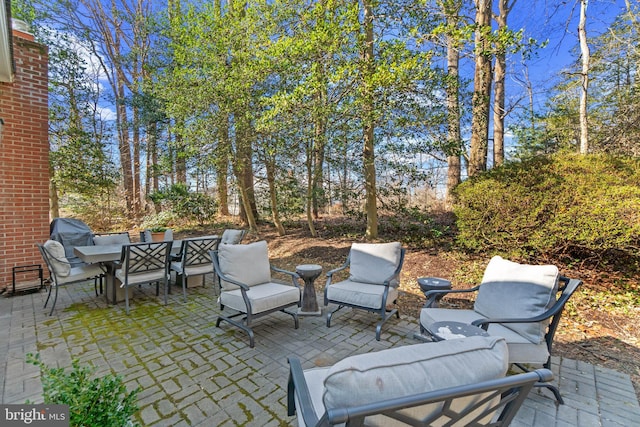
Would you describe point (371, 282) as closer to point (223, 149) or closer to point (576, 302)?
point (576, 302)

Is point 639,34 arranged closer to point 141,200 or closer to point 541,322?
point 541,322

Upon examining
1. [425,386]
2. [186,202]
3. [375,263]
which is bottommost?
[375,263]

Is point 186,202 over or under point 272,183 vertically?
under

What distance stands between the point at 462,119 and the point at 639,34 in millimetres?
5714

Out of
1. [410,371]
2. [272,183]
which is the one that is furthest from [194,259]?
[410,371]

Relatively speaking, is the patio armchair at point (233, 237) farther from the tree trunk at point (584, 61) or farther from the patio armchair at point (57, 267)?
the tree trunk at point (584, 61)

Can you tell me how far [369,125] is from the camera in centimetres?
518

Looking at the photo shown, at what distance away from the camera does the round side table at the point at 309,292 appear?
362cm

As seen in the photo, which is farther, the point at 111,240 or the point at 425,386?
the point at 111,240

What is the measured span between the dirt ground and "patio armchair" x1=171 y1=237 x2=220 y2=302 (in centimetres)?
189

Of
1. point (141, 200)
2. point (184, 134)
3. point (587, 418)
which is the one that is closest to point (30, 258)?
point (184, 134)

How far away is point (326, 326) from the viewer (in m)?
3.38

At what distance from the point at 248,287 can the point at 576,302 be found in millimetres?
4240

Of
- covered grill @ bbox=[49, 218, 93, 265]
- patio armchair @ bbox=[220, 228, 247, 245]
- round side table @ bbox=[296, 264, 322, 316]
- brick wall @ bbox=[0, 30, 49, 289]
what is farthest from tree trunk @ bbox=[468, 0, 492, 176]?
brick wall @ bbox=[0, 30, 49, 289]
